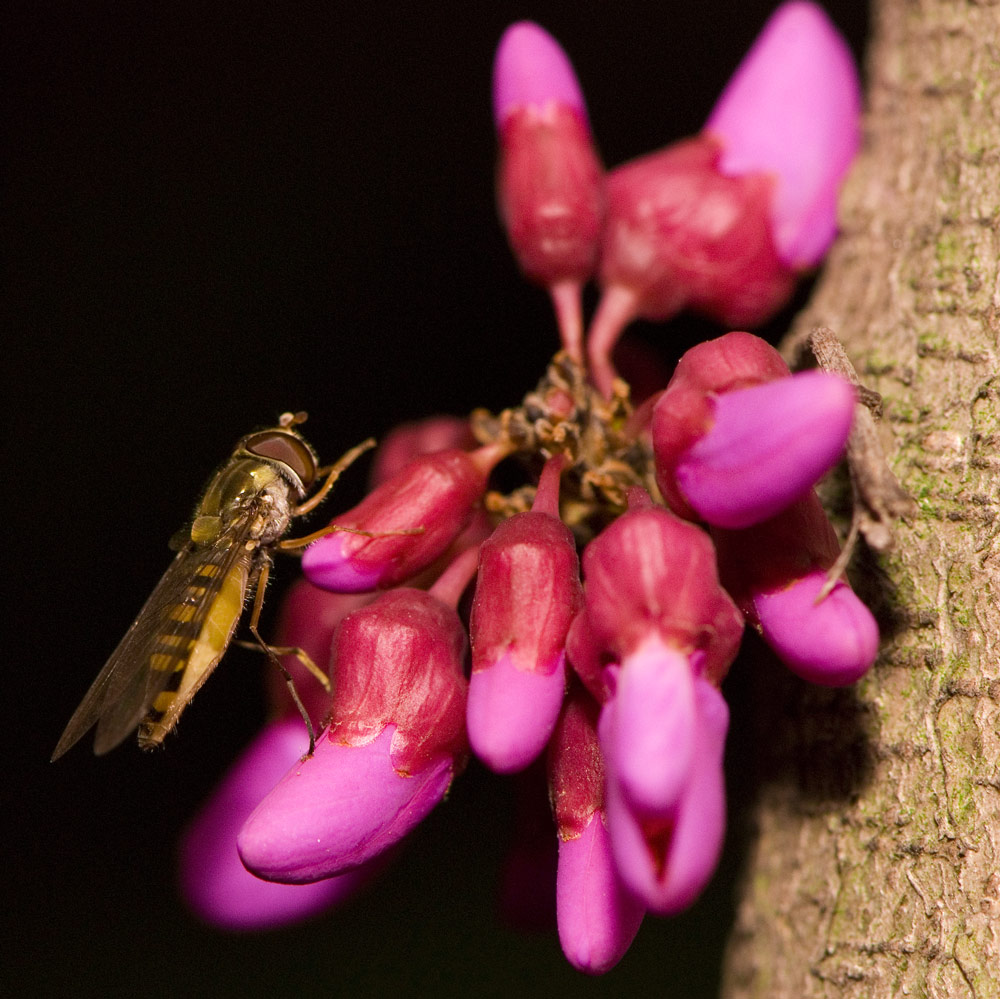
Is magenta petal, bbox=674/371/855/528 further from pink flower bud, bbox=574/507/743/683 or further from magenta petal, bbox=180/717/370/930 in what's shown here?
Result: magenta petal, bbox=180/717/370/930

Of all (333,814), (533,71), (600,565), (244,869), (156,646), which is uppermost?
(533,71)

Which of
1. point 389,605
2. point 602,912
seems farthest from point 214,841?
point 602,912

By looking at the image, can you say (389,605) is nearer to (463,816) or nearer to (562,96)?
(562,96)

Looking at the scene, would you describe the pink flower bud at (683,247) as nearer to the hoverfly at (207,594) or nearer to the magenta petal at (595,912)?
the hoverfly at (207,594)

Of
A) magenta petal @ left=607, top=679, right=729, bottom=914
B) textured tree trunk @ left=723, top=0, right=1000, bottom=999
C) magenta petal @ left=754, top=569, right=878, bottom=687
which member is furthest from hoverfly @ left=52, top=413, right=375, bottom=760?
textured tree trunk @ left=723, top=0, right=1000, bottom=999

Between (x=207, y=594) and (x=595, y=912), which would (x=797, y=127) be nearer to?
(x=207, y=594)

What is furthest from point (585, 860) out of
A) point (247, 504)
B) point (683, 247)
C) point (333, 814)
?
point (683, 247)

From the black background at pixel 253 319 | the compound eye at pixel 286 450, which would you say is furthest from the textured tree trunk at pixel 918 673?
the black background at pixel 253 319
